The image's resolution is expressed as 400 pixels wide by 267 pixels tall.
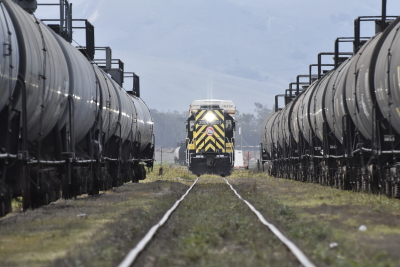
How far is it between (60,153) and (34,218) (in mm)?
2846

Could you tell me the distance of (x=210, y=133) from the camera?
3734cm

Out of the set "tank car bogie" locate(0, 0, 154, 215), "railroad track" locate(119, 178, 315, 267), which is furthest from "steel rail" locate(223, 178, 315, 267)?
"tank car bogie" locate(0, 0, 154, 215)

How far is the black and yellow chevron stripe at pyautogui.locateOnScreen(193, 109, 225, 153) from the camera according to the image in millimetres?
37406

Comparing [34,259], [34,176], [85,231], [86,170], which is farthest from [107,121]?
[34,259]

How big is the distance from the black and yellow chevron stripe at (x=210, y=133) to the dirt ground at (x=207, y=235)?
2315cm

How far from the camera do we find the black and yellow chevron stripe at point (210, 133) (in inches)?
1473

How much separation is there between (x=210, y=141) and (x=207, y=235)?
28.9m

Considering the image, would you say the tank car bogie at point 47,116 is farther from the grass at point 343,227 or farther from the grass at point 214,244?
the grass at point 343,227

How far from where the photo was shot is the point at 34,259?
277 inches

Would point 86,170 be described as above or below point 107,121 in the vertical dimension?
below

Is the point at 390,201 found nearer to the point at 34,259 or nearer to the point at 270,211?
the point at 270,211

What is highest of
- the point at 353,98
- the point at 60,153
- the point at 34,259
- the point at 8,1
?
the point at 8,1

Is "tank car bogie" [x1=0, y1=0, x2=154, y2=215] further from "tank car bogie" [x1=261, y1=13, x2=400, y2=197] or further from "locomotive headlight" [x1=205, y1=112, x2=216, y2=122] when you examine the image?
"locomotive headlight" [x1=205, y1=112, x2=216, y2=122]

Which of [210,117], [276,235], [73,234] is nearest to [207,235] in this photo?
[276,235]
